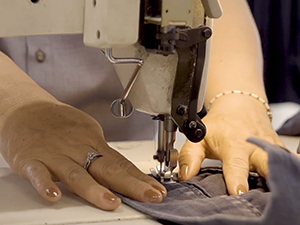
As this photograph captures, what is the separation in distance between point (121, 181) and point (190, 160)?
17cm

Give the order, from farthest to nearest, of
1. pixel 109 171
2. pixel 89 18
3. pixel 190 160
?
pixel 190 160 → pixel 109 171 → pixel 89 18

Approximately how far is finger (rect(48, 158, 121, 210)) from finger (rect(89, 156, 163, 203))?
0.02 meters

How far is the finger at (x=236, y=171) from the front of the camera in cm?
91

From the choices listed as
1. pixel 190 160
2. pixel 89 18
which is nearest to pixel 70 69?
pixel 190 160

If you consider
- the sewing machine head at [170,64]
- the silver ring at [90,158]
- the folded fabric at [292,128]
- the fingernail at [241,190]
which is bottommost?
the folded fabric at [292,128]

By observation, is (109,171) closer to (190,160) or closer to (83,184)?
(83,184)

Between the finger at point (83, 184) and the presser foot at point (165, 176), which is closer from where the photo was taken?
the finger at point (83, 184)

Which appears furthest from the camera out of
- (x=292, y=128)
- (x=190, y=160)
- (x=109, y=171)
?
(x=292, y=128)

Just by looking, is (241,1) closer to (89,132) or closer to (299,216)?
(89,132)

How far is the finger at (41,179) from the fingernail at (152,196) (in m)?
0.12

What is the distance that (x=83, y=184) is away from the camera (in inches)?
33.8

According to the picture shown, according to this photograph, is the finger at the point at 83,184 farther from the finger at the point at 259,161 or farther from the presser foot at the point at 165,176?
the finger at the point at 259,161

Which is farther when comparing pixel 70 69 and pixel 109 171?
pixel 70 69

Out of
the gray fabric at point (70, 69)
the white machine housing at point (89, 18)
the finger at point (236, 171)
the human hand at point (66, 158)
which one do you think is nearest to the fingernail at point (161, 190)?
the human hand at point (66, 158)
